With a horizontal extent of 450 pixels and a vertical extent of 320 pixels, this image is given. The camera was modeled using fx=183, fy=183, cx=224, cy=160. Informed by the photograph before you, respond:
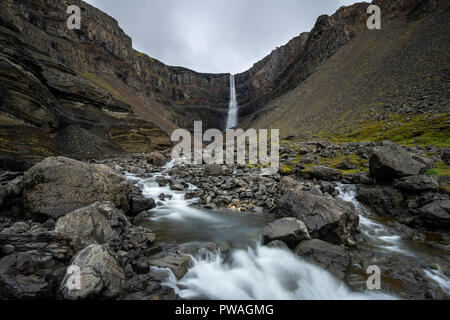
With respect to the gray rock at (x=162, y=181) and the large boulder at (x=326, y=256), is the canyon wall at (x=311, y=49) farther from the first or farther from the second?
the gray rock at (x=162, y=181)

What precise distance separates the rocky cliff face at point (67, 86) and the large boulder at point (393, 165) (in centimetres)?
1686

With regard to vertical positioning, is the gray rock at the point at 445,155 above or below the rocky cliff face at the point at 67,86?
below

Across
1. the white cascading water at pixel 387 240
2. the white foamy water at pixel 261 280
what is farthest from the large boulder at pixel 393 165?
the white foamy water at pixel 261 280

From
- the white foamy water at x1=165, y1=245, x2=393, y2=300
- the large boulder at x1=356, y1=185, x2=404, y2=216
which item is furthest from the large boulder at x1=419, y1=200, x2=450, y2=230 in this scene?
the white foamy water at x1=165, y1=245, x2=393, y2=300

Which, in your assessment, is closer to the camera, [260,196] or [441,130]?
[260,196]

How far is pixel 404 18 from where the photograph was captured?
3994 centimetres

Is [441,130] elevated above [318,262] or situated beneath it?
elevated above

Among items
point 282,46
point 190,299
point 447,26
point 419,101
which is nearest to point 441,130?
point 419,101

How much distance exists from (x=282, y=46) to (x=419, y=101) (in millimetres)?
75742

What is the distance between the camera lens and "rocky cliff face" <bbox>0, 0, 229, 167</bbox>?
11.2m

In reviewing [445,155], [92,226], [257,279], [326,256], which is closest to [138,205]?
[92,226]

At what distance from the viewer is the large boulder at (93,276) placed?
10.3 ft

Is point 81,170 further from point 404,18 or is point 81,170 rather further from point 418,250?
point 404,18

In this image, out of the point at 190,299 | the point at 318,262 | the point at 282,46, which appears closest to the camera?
the point at 190,299
